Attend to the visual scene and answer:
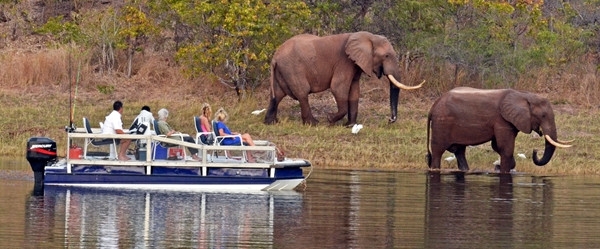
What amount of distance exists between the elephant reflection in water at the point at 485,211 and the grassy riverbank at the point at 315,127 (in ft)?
6.26

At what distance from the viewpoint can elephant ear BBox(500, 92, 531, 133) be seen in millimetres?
29172

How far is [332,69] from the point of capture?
34.2 meters

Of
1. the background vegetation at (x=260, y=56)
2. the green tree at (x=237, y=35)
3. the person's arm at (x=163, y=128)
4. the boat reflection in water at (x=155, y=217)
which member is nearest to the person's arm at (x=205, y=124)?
the person's arm at (x=163, y=128)

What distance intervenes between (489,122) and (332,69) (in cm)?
555

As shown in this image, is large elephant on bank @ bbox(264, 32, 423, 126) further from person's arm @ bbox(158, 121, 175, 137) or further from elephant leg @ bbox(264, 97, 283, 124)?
person's arm @ bbox(158, 121, 175, 137)

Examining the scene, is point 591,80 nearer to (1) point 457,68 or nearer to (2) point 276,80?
(1) point 457,68

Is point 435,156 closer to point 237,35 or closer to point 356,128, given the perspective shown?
point 356,128

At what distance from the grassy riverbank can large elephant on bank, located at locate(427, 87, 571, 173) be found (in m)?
0.55

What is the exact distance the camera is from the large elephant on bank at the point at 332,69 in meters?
33.9

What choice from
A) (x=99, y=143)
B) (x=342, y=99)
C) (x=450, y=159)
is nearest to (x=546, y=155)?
(x=450, y=159)

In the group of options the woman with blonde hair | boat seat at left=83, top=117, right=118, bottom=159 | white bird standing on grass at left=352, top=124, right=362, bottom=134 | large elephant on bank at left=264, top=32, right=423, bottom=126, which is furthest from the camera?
large elephant on bank at left=264, top=32, right=423, bottom=126

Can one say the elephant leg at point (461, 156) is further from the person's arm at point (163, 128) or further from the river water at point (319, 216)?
the person's arm at point (163, 128)

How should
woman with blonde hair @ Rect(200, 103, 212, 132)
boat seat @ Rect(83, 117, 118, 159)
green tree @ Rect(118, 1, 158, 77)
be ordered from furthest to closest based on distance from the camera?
green tree @ Rect(118, 1, 158, 77) < woman with blonde hair @ Rect(200, 103, 212, 132) < boat seat @ Rect(83, 117, 118, 159)

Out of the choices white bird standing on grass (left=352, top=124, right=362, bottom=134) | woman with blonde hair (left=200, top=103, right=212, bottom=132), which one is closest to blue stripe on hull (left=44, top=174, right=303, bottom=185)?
woman with blonde hair (left=200, top=103, right=212, bottom=132)
